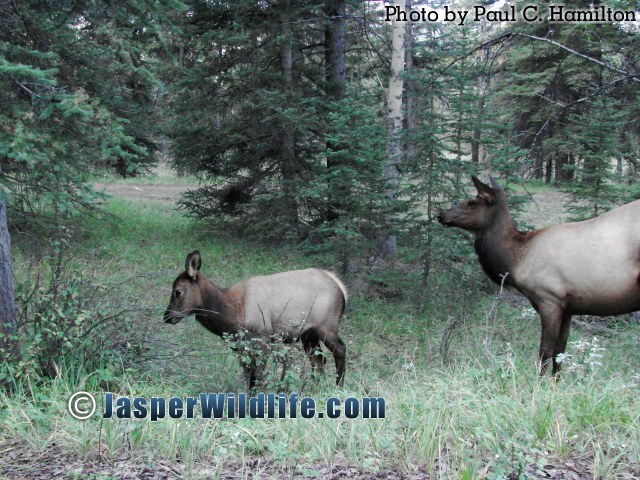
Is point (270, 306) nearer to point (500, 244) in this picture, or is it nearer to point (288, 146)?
point (500, 244)

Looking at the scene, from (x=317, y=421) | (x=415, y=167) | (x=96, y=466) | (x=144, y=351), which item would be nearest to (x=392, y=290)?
(x=415, y=167)

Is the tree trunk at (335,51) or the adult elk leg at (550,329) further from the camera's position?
the tree trunk at (335,51)

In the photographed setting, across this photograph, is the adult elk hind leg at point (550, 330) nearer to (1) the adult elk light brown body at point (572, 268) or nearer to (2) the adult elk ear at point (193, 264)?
(1) the adult elk light brown body at point (572, 268)

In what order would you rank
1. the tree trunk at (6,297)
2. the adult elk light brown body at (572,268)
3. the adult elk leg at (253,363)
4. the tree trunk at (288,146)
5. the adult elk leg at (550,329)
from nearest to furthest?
the tree trunk at (6,297)
the adult elk leg at (253,363)
the adult elk light brown body at (572,268)
the adult elk leg at (550,329)
the tree trunk at (288,146)

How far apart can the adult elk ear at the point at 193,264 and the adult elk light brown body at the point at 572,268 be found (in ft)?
11.8

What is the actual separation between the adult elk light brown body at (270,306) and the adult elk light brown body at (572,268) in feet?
7.44

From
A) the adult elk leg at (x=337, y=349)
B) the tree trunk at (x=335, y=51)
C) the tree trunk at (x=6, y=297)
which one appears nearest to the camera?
the tree trunk at (x=6, y=297)

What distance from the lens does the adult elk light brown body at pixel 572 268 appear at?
22.7ft

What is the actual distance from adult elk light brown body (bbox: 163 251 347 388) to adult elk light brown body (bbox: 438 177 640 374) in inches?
89.3

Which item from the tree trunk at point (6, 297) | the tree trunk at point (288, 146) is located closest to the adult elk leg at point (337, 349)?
the tree trunk at point (6, 297)

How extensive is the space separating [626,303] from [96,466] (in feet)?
19.2

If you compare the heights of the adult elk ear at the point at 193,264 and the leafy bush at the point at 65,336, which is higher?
the adult elk ear at the point at 193,264

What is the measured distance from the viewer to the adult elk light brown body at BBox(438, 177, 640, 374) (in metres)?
6.91

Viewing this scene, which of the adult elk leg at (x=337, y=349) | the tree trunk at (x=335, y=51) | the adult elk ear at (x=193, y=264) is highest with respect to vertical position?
the tree trunk at (x=335, y=51)
